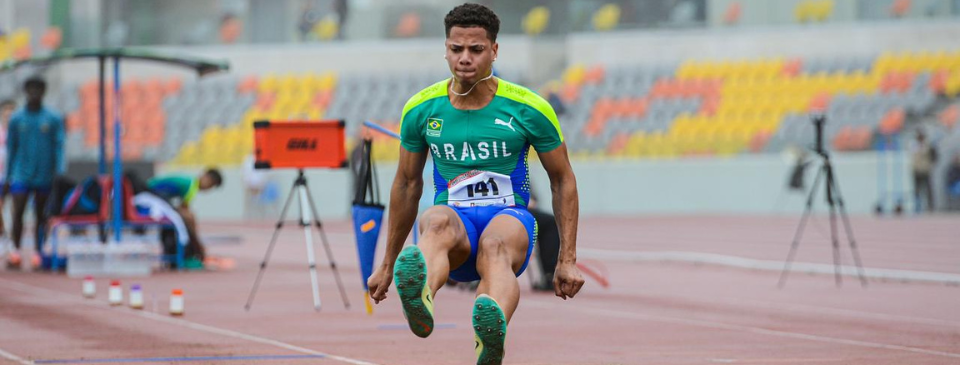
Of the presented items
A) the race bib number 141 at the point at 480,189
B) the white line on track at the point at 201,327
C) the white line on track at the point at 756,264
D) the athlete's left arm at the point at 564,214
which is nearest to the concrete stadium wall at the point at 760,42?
the white line on track at the point at 756,264

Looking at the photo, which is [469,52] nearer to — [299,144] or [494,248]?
[494,248]

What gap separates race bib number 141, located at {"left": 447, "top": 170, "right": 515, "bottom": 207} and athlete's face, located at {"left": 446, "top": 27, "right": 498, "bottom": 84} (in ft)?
1.49

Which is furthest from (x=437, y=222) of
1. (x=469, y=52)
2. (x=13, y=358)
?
(x=13, y=358)

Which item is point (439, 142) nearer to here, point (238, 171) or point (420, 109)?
point (420, 109)

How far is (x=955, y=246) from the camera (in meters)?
21.9

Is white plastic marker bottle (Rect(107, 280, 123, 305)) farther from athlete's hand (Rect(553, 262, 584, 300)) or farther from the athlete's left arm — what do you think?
athlete's hand (Rect(553, 262, 584, 300))

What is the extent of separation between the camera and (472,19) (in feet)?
21.7

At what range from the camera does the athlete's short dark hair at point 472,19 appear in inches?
261

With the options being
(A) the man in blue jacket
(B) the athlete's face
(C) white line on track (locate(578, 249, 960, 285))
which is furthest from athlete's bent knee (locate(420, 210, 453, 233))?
(A) the man in blue jacket

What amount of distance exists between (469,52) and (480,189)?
2.09ft

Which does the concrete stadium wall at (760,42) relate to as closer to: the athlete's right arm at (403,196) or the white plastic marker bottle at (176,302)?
the white plastic marker bottle at (176,302)

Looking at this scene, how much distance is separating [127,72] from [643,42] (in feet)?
48.6

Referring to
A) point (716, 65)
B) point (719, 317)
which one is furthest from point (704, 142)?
point (719, 317)

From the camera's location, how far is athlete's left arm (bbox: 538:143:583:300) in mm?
6594
